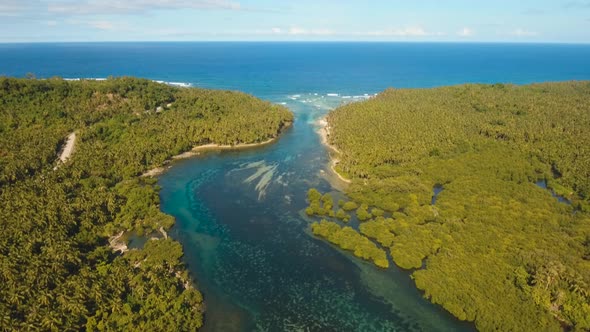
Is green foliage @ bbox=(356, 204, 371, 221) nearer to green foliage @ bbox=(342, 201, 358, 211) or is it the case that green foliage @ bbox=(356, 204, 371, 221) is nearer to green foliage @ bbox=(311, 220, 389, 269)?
green foliage @ bbox=(342, 201, 358, 211)

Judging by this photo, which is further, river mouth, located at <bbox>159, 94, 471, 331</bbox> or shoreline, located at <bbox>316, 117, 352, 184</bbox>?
shoreline, located at <bbox>316, 117, 352, 184</bbox>

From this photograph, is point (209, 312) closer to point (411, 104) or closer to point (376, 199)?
point (376, 199)

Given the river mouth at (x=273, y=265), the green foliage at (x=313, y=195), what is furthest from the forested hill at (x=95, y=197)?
the green foliage at (x=313, y=195)

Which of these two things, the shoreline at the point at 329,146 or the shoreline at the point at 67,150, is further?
the shoreline at the point at 329,146

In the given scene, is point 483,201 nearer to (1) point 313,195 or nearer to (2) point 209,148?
(1) point 313,195

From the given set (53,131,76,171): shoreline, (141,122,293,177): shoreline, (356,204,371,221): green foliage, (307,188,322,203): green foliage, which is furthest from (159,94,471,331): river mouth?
(53,131,76,171): shoreline

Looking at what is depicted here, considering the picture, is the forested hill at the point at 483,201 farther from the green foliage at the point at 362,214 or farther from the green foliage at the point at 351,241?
the green foliage at the point at 351,241
